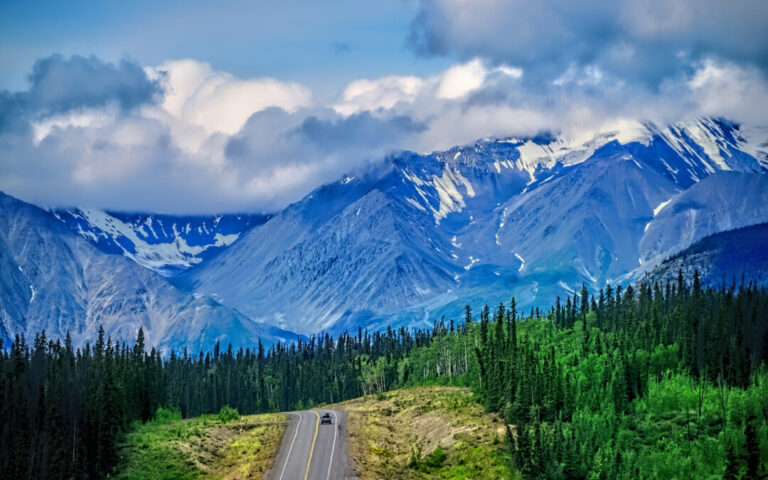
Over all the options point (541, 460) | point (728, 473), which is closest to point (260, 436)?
point (541, 460)

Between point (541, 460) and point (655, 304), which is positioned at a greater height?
point (655, 304)

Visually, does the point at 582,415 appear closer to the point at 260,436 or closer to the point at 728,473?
the point at 728,473

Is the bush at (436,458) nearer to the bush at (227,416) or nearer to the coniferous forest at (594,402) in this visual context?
the coniferous forest at (594,402)

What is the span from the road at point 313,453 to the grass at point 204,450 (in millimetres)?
1491

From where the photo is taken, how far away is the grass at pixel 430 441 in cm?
10448

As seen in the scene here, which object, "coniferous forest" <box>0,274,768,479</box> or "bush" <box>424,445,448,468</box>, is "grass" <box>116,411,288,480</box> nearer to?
"coniferous forest" <box>0,274,768,479</box>

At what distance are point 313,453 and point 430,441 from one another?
17178 millimetres

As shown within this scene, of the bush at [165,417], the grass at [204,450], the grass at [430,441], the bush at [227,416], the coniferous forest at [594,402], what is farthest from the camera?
the bush at [165,417]

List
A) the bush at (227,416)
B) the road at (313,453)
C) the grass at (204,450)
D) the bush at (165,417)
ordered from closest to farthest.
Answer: the road at (313,453)
the grass at (204,450)
the bush at (227,416)
the bush at (165,417)

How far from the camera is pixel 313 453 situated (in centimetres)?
10831

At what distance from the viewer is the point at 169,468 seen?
107938 mm

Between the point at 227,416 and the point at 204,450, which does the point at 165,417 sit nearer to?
the point at 227,416

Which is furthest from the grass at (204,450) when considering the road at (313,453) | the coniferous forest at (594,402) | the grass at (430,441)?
the grass at (430,441)

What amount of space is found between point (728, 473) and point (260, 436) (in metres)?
54.9
